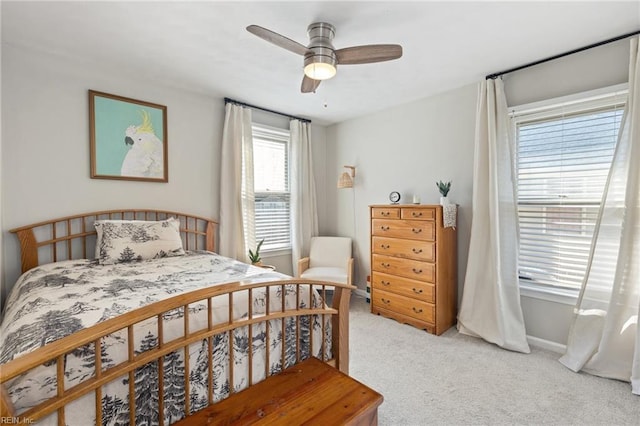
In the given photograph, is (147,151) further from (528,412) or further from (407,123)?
(528,412)

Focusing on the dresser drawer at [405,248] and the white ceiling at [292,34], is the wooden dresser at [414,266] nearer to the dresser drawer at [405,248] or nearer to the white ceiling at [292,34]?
the dresser drawer at [405,248]

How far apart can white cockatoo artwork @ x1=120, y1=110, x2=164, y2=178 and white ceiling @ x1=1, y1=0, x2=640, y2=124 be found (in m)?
0.50

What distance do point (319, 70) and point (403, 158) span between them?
1994 millimetres

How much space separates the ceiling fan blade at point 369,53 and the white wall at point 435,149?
1.60m

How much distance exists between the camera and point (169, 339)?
1.21 meters

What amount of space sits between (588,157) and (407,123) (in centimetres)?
177

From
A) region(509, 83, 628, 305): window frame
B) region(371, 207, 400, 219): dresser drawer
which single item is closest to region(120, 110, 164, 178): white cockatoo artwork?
region(371, 207, 400, 219): dresser drawer

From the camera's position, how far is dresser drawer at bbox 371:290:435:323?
294cm

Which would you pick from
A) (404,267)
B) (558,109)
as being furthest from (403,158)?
(558,109)

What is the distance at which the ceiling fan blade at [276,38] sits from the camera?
1633mm

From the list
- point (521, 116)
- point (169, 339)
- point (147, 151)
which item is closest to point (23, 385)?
point (169, 339)

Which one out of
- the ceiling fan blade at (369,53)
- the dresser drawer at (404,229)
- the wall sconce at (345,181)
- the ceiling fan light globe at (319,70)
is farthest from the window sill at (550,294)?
the ceiling fan light globe at (319,70)

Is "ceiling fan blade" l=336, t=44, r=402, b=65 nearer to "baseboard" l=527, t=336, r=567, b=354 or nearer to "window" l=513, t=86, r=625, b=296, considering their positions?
"window" l=513, t=86, r=625, b=296

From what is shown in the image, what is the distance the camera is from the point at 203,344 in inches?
50.9
